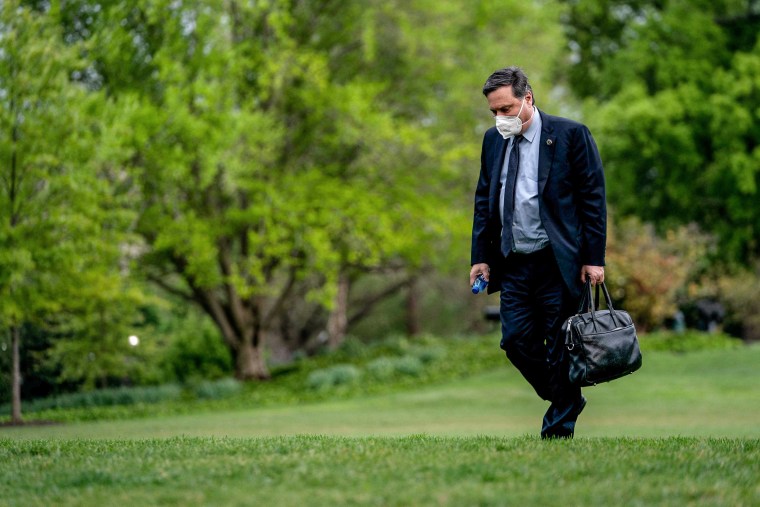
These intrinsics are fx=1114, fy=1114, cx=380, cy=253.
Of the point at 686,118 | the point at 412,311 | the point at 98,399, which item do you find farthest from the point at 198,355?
the point at 686,118

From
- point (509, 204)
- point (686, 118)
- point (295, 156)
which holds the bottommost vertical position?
point (509, 204)

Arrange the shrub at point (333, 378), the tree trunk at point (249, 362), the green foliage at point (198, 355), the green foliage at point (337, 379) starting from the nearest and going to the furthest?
1. the green foliage at point (337, 379)
2. the shrub at point (333, 378)
3. the tree trunk at point (249, 362)
4. the green foliage at point (198, 355)

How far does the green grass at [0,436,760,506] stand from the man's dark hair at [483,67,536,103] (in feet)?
6.66

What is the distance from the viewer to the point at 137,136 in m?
17.0

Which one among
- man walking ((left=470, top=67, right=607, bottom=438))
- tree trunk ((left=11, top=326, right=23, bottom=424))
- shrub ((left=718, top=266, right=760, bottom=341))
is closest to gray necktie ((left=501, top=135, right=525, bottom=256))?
man walking ((left=470, top=67, right=607, bottom=438))

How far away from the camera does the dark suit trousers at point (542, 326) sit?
21.6 feet

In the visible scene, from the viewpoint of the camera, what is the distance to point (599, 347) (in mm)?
6254

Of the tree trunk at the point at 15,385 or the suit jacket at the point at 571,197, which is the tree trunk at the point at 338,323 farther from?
the suit jacket at the point at 571,197

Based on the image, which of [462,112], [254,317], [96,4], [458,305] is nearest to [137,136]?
[96,4]

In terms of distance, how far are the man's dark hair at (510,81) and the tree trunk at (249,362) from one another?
723 inches

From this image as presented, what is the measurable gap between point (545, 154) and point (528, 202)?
11.8 inches

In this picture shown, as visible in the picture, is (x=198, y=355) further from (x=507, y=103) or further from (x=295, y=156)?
(x=507, y=103)

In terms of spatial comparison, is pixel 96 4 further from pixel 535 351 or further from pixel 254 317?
pixel 535 351

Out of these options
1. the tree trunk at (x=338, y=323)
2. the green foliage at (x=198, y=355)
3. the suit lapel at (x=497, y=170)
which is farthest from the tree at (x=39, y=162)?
the tree trunk at (x=338, y=323)
